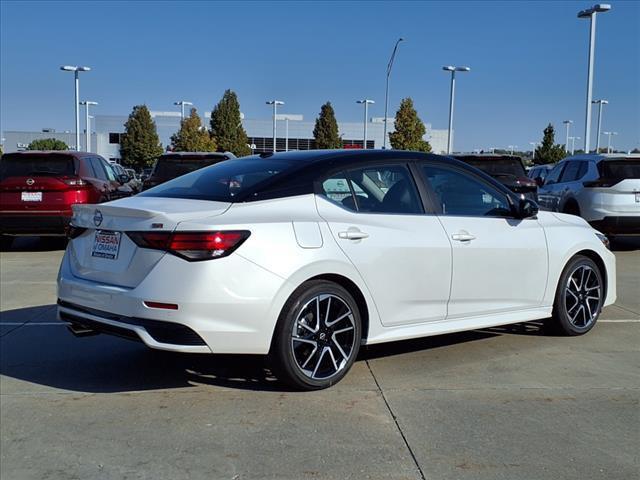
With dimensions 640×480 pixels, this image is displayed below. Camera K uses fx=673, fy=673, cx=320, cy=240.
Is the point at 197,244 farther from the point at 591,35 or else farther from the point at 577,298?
the point at 591,35

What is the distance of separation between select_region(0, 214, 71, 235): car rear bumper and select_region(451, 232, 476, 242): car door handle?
26.4 ft

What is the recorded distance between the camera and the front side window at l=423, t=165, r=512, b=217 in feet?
17.4

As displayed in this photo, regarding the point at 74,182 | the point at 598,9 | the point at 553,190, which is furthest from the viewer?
the point at 598,9

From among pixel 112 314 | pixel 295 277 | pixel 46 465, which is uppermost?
pixel 295 277

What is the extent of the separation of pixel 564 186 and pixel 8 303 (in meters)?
10.2

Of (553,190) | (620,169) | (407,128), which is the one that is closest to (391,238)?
(620,169)

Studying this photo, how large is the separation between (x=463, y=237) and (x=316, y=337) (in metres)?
1.49

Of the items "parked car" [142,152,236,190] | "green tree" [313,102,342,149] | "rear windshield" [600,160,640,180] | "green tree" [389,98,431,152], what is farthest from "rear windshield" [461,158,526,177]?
"green tree" [313,102,342,149]

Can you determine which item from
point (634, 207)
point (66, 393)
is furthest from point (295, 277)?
point (634, 207)

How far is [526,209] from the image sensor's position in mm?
5594

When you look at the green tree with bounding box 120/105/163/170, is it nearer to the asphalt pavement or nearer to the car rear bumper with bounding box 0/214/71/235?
the car rear bumper with bounding box 0/214/71/235

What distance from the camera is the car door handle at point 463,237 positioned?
5.15m

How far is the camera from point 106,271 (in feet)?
14.3

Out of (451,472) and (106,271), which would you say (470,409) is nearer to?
(451,472)
